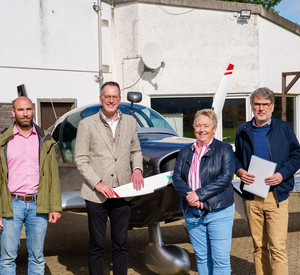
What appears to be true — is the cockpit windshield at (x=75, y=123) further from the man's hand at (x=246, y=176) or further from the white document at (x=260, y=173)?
the white document at (x=260, y=173)

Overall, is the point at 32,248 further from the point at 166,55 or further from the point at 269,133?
A: the point at 166,55

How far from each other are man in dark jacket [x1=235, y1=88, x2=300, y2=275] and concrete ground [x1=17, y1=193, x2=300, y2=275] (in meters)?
1.19

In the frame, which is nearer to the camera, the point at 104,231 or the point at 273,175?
the point at 273,175

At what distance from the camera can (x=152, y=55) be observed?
35.2 ft

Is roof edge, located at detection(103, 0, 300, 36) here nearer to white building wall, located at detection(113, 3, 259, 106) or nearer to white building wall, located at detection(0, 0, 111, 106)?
white building wall, located at detection(113, 3, 259, 106)

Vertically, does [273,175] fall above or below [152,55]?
below

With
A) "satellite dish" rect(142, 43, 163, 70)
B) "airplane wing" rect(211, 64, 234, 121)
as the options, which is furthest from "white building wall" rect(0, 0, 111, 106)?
"airplane wing" rect(211, 64, 234, 121)

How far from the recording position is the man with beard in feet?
9.98

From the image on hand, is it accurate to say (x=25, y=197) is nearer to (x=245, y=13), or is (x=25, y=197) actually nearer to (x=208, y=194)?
(x=208, y=194)

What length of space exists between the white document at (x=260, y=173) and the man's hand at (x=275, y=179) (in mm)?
27

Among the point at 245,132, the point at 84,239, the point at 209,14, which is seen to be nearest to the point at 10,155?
the point at 245,132

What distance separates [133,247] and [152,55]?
20.6 feet

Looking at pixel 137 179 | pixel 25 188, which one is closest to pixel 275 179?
pixel 137 179

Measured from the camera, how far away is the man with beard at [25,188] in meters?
3.04
